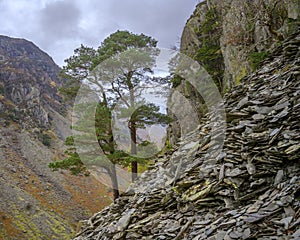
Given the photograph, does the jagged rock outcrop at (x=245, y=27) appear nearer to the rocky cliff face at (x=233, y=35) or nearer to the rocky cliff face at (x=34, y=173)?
the rocky cliff face at (x=233, y=35)

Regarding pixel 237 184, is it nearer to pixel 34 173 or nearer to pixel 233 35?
pixel 233 35

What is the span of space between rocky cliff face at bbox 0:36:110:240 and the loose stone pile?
19859 millimetres

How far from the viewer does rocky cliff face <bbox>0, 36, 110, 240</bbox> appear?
25391 millimetres

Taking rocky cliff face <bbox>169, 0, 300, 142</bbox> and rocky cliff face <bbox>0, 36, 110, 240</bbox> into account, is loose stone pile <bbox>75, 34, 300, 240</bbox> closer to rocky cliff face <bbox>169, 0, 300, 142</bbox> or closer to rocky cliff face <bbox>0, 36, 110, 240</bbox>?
rocky cliff face <bbox>169, 0, 300, 142</bbox>

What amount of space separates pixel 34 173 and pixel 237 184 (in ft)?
122

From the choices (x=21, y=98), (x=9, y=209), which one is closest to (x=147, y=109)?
(x=9, y=209)

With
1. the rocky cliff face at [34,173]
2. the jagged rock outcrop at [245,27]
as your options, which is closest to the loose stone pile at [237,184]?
the jagged rock outcrop at [245,27]

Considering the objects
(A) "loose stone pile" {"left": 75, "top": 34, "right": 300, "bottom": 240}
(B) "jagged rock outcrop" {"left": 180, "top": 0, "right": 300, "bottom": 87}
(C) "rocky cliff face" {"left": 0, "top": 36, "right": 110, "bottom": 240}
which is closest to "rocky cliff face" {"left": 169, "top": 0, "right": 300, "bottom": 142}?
(B) "jagged rock outcrop" {"left": 180, "top": 0, "right": 300, "bottom": 87}

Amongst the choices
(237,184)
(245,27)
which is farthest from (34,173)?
(237,184)

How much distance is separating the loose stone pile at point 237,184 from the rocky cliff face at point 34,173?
19859 millimetres

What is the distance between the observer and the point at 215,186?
5746mm

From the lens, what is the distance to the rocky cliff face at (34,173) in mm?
25391

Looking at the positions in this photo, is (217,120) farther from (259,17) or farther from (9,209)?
(9,209)

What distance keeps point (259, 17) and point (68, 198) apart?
103ft
